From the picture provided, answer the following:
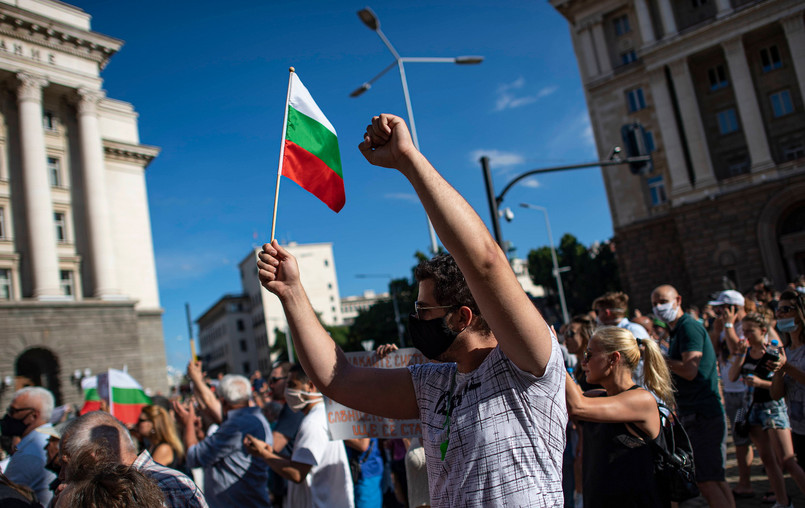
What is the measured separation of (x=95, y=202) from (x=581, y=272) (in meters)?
37.4

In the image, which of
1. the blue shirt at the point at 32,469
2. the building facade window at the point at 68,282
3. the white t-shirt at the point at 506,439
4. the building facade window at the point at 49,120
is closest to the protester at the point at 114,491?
the white t-shirt at the point at 506,439

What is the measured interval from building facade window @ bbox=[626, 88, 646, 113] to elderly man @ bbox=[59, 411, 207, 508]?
3638 cm

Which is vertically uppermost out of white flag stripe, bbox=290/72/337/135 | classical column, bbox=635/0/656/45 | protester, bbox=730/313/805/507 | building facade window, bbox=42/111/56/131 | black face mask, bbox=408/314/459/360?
classical column, bbox=635/0/656/45

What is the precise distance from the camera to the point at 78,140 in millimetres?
30969

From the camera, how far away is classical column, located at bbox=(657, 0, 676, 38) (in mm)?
31719

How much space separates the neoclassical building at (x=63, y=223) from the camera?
27.3 m

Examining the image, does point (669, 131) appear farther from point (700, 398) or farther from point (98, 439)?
point (98, 439)

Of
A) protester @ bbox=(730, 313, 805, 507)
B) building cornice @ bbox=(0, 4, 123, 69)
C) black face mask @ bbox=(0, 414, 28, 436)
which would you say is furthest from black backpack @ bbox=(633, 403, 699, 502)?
building cornice @ bbox=(0, 4, 123, 69)

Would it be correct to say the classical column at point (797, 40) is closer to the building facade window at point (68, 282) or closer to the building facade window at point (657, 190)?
the building facade window at point (657, 190)

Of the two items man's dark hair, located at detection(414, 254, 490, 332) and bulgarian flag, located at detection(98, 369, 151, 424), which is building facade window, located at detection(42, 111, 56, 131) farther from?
man's dark hair, located at detection(414, 254, 490, 332)

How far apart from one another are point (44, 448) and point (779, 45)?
1446 inches

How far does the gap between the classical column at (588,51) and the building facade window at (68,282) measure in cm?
3207

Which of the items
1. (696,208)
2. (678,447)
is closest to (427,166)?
(678,447)

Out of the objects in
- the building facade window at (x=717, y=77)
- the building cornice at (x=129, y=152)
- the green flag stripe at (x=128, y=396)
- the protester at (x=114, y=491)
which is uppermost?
the building cornice at (x=129, y=152)
